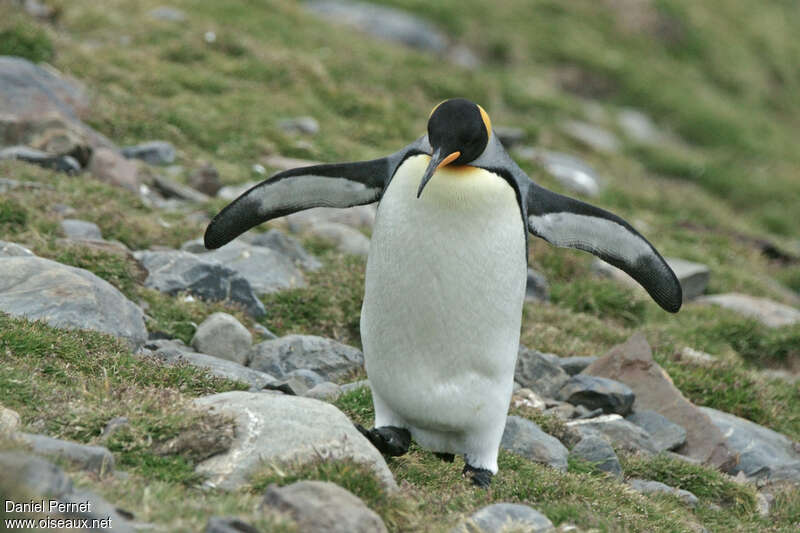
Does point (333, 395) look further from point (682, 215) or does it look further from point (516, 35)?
point (516, 35)

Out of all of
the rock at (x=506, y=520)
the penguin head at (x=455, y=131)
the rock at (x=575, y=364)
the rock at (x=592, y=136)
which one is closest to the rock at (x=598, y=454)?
the rock at (x=575, y=364)

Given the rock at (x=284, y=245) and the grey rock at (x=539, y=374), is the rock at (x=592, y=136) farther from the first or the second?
the grey rock at (x=539, y=374)

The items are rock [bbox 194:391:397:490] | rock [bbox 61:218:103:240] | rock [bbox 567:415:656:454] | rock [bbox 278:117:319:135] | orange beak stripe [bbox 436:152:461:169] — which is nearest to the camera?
rock [bbox 194:391:397:490]

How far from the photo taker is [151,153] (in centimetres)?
1078

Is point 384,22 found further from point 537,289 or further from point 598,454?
point 598,454

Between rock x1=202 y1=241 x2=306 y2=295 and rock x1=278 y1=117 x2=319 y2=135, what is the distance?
4318 millimetres

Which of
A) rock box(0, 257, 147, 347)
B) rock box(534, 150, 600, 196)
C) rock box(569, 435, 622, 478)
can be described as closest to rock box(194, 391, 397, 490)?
rock box(0, 257, 147, 347)

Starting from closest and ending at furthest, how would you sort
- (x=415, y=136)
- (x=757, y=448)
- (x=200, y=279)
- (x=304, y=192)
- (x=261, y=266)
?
(x=304, y=192) < (x=757, y=448) < (x=200, y=279) < (x=261, y=266) < (x=415, y=136)

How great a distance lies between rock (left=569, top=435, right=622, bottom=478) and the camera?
6246 millimetres

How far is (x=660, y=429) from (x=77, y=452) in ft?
14.2

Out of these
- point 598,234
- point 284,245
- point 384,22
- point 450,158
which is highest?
point 450,158

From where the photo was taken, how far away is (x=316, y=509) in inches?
154

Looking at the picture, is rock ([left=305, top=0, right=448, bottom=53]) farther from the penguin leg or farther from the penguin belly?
the penguin leg

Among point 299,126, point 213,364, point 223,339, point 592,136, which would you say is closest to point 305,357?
point 223,339
